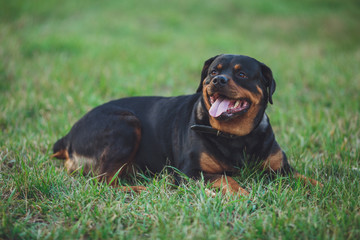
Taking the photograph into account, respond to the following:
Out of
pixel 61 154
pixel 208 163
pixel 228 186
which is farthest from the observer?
pixel 61 154

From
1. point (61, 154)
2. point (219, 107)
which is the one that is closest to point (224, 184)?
point (219, 107)

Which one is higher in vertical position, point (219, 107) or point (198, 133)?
point (219, 107)

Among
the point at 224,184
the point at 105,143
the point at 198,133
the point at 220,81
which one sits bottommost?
the point at 224,184

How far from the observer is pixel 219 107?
272cm

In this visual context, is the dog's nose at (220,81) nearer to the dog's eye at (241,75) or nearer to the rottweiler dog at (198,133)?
the rottweiler dog at (198,133)

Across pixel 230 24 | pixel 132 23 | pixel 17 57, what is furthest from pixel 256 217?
pixel 230 24

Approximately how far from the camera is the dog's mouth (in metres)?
2.69

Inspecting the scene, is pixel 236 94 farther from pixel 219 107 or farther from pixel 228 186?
pixel 228 186

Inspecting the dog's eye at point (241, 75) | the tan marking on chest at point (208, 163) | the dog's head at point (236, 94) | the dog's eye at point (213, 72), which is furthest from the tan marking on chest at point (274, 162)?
the dog's eye at point (213, 72)

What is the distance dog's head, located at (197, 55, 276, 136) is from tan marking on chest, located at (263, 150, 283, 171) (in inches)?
12.8

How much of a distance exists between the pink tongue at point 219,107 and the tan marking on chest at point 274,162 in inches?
24.7

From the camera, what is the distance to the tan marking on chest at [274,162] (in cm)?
286

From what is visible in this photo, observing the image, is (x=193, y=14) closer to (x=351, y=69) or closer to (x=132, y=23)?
(x=132, y=23)

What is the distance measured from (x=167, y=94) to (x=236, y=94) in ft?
10.4
